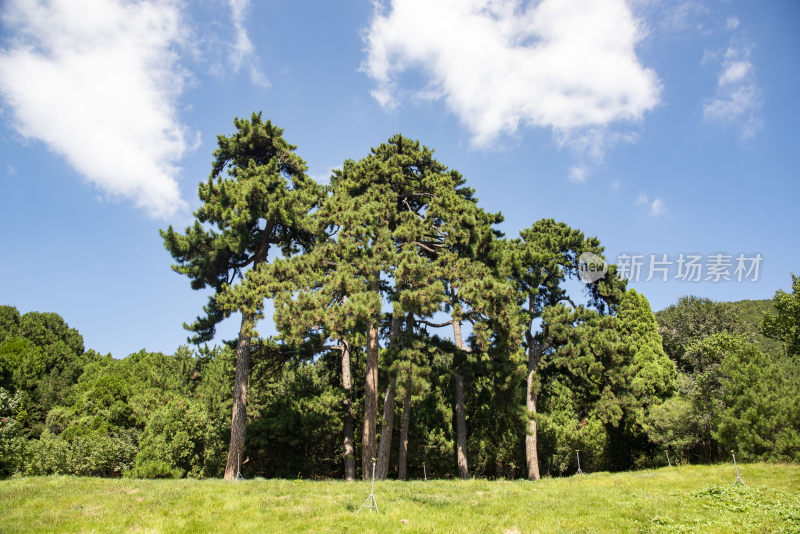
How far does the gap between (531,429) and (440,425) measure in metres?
5.70

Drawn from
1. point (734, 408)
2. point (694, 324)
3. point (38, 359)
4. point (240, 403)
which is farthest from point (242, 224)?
point (38, 359)

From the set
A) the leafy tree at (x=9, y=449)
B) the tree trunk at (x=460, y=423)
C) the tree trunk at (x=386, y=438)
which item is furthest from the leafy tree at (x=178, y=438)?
the tree trunk at (x=460, y=423)

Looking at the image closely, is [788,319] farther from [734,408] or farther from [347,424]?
[347,424]

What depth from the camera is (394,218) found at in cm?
2053

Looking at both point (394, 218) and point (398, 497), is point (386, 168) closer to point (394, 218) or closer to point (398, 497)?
point (394, 218)

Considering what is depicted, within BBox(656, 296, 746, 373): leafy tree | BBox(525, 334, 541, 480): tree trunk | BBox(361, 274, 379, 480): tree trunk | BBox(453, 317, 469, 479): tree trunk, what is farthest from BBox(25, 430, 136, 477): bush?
BBox(656, 296, 746, 373): leafy tree

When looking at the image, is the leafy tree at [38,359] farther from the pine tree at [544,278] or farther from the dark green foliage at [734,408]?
the dark green foliage at [734,408]

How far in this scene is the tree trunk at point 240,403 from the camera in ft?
54.9

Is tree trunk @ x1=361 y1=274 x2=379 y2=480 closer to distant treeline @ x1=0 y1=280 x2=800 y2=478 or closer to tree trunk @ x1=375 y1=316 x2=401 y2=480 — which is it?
tree trunk @ x1=375 y1=316 x2=401 y2=480

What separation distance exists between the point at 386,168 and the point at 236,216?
311 inches

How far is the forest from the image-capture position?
55.9ft

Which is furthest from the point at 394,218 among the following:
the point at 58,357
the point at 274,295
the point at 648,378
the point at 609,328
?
the point at 58,357

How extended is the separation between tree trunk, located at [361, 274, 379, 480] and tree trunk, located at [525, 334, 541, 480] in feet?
30.0

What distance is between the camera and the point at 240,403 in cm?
1747
